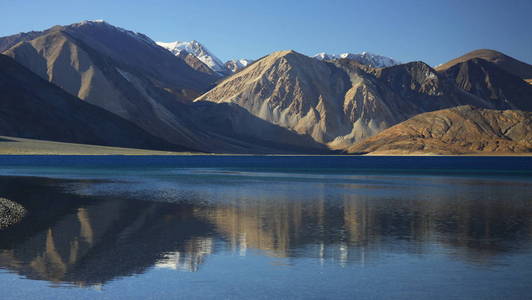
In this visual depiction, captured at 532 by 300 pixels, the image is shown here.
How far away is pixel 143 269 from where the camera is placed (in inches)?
768

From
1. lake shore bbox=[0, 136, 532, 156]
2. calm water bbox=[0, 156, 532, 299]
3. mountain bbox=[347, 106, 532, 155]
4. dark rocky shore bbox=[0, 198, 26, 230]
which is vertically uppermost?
mountain bbox=[347, 106, 532, 155]

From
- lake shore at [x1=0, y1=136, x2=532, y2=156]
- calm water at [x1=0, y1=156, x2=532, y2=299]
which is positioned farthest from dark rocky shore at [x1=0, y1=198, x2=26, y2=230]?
lake shore at [x1=0, y1=136, x2=532, y2=156]

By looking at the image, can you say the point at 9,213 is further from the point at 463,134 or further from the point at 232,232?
the point at 463,134

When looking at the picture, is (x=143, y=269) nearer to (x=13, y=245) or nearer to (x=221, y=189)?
(x=13, y=245)

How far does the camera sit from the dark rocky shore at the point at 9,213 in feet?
93.4

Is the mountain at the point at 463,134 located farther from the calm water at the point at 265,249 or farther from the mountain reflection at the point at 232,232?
the calm water at the point at 265,249

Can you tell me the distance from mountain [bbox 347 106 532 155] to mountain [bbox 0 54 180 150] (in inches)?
2537

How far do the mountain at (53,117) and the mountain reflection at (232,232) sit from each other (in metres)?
126

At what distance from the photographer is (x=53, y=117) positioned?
550ft

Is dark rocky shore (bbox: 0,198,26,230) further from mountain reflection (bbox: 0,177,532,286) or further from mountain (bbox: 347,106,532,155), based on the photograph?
mountain (bbox: 347,106,532,155)

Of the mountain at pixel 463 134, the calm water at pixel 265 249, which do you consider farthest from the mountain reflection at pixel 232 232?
the mountain at pixel 463 134

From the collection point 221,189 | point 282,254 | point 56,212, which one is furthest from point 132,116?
point 282,254

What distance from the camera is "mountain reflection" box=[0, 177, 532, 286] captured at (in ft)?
68.6

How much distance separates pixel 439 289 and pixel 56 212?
22.3m
